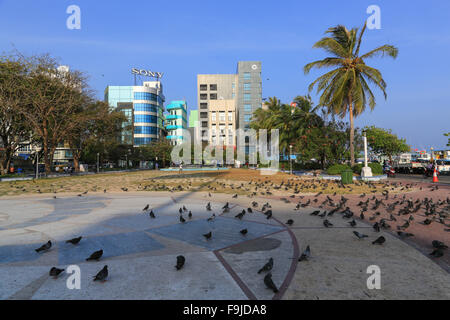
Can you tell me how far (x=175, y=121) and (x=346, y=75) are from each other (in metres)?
91.2

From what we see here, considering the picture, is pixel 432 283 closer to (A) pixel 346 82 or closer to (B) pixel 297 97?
(A) pixel 346 82

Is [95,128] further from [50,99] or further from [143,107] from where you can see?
[143,107]

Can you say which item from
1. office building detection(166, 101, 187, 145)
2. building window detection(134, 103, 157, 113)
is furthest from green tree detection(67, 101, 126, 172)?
office building detection(166, 101, 187, 145)

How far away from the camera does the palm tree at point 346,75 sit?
22.0 m

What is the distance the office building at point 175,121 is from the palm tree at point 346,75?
273ft

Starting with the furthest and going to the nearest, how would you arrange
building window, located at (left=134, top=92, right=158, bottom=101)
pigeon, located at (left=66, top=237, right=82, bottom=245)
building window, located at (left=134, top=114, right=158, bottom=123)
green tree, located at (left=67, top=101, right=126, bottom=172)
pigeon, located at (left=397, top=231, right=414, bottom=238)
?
1. building window, located at (left=134, top=92, right=158, bottom=101)
2. building window, located at (left=134, top=114, right=158, bottom=123)
3. green tree, located at (left=67, top=101, right=126, bottom=172)
4. pigeon, located at (left=397, top=231, right=414, bottom=238)
5. pigeon, located at (left=66, top=237, right=82, bottom=245)

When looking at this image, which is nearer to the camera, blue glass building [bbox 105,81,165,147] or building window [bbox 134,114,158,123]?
blue glass building [bbox 105,81,165,147]

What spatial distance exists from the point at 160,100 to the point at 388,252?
335 feet

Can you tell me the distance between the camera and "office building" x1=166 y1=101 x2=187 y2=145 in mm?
103875

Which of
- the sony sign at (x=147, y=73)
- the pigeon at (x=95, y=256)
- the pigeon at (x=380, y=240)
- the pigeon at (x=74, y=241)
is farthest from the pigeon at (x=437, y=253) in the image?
the sony sign at (x=147, y=73)

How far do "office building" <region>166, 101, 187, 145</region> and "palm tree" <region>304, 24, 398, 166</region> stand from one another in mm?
83066

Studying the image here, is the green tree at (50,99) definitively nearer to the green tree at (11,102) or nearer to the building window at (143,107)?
the green tree at (11,102)

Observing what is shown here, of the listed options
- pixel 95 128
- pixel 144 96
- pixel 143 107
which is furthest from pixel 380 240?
pixel 144 96

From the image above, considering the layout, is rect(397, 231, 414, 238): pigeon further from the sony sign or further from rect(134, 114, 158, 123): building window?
the sony sign
